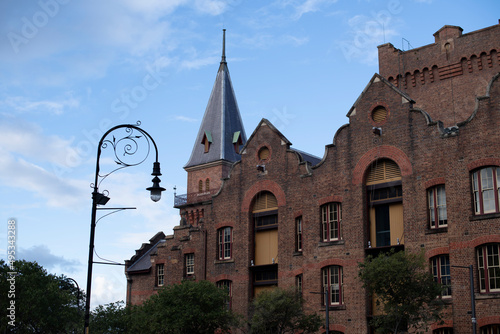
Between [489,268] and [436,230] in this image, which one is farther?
[436,230]

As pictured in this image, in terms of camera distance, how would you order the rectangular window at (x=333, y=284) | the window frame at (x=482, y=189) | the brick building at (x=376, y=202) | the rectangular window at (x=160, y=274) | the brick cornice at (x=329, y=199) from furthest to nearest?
the rectangular window at (x=160, y=274), the brick cornice at (x=329, y=199), the rectangular window at (x=333, y=284), the brick building at (x=376, y=202), the window frame at (x=482, y=189)

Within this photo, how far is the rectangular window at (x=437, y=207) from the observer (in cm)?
3359

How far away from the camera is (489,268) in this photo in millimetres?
30938

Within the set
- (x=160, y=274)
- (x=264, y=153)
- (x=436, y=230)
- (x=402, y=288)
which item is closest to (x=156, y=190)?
(x=402, y=288)

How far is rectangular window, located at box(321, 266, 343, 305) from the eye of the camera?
37125mm

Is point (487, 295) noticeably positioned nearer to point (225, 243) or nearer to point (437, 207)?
point (437, 207)

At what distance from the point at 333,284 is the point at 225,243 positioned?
978 cm

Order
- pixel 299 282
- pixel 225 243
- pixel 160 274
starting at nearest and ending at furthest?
pixel 299 282 < pixel 225 243 < pixel 160 274

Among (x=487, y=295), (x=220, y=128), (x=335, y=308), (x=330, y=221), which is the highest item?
(x=220, y=128)

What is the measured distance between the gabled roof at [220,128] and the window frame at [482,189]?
45.7 m

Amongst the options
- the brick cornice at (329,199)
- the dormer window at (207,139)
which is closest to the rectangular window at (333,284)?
the brick cornice at (329,199)

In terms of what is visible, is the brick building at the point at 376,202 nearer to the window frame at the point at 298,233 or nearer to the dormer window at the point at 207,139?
the window frame at the point at 298,233

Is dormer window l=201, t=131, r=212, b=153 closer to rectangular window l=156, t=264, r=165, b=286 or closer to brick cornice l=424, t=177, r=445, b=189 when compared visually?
rectangular window l=156, t=264, r=165, b=286

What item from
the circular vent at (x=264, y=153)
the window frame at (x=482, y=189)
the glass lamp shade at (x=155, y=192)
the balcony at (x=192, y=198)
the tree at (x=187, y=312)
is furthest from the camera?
the balcony at (x=192, y=198)
